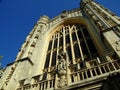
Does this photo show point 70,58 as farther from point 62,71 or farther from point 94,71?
point 94,71

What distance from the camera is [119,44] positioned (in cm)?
802

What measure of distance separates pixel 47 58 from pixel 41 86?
16.0 feet

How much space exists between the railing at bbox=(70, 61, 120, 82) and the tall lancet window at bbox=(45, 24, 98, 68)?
113 inches

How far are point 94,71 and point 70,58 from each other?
3.94 meters

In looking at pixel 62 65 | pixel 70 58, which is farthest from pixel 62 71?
pixel 70 58

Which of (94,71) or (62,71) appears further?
(62,71)

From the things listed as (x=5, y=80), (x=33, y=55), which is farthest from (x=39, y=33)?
(x=5, y=80)

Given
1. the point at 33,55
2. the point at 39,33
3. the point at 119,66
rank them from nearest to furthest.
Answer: the point at 119,66
the point at 33,55
the point at 39,33

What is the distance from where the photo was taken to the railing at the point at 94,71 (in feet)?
22.9

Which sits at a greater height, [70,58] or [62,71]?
[70,58]

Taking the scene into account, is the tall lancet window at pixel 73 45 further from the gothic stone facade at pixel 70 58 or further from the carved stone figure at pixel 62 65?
the carved stone figure at pixel 62 65

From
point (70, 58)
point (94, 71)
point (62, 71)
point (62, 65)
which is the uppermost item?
point (70, 58)

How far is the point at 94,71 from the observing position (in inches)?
285

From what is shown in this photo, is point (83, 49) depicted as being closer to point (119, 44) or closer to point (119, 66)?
point (119, 44)
